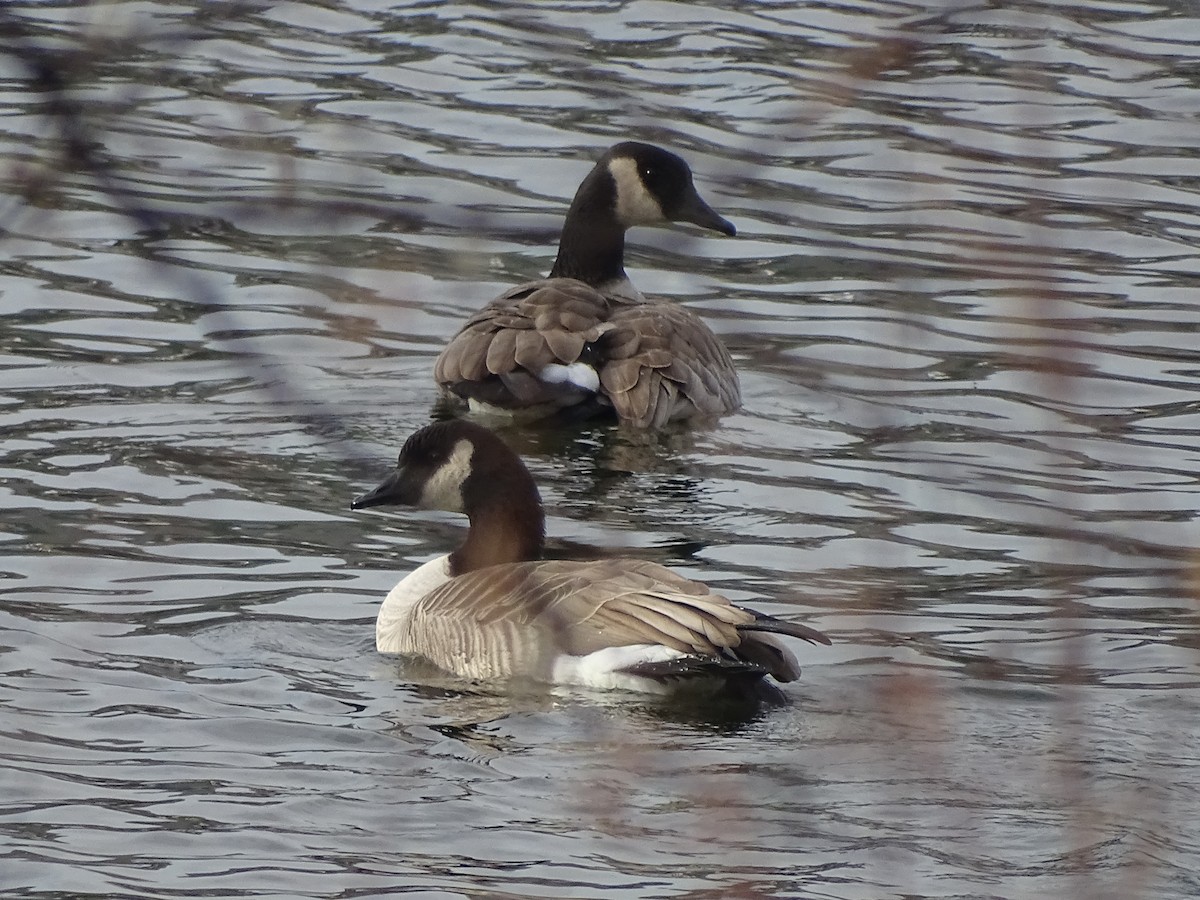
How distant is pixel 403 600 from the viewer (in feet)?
29.5

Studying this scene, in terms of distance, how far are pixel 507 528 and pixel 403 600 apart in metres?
0.56

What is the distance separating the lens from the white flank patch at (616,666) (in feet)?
26.6

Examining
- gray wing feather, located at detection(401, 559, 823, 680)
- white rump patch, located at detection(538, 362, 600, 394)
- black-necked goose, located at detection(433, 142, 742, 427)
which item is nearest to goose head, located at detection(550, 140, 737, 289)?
black-necked goose, located at detection(433, 142, 742, 427)

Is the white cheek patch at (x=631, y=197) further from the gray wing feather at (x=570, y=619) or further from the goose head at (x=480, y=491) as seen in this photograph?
the gray wing feather at (x=570, y=619)

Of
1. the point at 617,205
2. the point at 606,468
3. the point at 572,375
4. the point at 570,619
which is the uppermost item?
the point at 617,205

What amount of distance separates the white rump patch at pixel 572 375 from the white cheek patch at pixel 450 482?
2.59 m

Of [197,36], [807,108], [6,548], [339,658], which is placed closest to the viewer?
[807,108]

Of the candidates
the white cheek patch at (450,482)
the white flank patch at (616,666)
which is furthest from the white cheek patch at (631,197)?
the white flank patch at (616,666)

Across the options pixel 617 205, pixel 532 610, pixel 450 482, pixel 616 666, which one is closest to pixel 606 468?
pixel 450 482

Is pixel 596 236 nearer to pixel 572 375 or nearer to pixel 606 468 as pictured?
pixel 572 375

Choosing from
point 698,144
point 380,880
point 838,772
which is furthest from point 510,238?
point 838,772

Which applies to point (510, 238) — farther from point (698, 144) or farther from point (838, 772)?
point (838, 772)

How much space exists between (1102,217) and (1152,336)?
248 cm

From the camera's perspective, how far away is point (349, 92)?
58.2 ft
